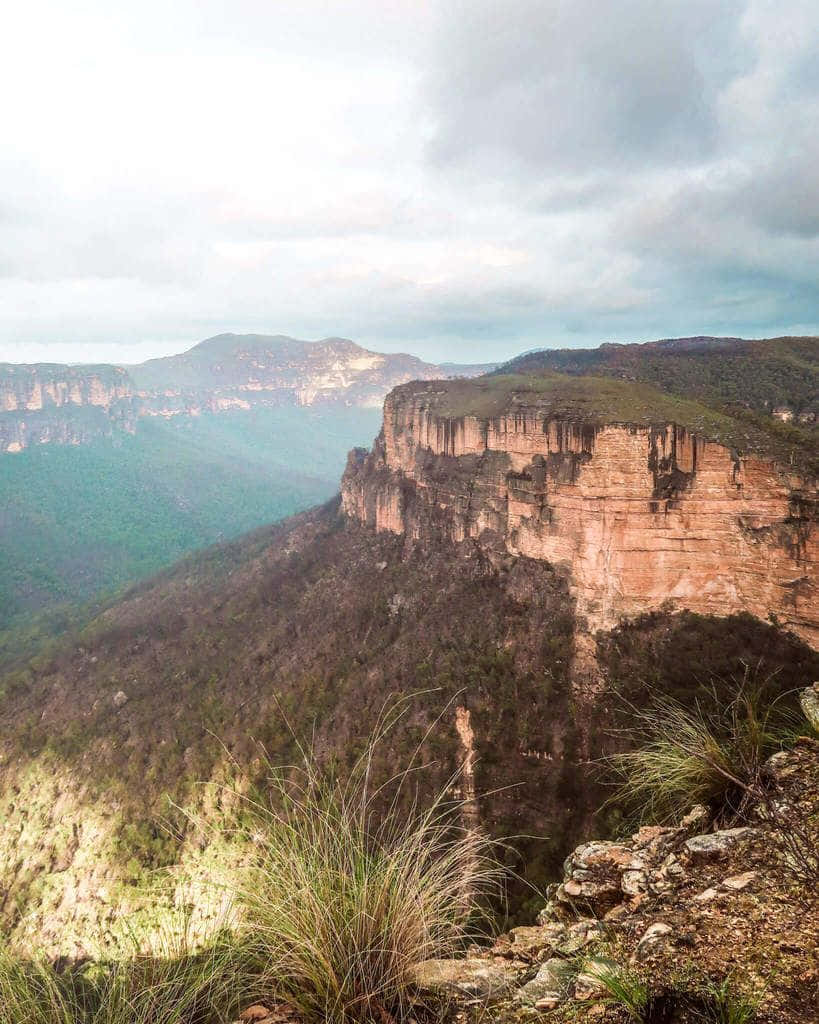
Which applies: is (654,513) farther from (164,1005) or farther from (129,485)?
(129,485)

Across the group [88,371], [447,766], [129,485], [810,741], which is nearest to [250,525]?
[129,485]

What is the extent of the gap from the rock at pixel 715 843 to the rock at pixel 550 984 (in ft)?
4.90

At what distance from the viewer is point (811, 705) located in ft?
20.8

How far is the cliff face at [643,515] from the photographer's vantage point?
2002cm

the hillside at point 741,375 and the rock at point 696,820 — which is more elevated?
the hillside at point 741,375

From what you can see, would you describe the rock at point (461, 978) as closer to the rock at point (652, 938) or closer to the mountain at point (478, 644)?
the rock at point (652, 938)

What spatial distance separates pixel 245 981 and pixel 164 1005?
0.62 metres

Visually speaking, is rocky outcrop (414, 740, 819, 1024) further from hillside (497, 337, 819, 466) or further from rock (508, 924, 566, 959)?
hillside (497, 337, 819, 466)

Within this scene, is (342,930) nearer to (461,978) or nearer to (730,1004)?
(461,978)

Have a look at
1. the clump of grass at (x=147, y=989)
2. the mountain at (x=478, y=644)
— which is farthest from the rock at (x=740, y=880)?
the mountain at (x=478, y=644)

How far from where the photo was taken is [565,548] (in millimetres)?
25672

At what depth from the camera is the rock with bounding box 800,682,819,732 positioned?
5.79 m

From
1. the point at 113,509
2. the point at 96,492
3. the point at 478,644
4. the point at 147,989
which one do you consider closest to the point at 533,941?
the point at 147,989

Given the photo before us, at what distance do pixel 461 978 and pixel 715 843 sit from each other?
2.30 meters
